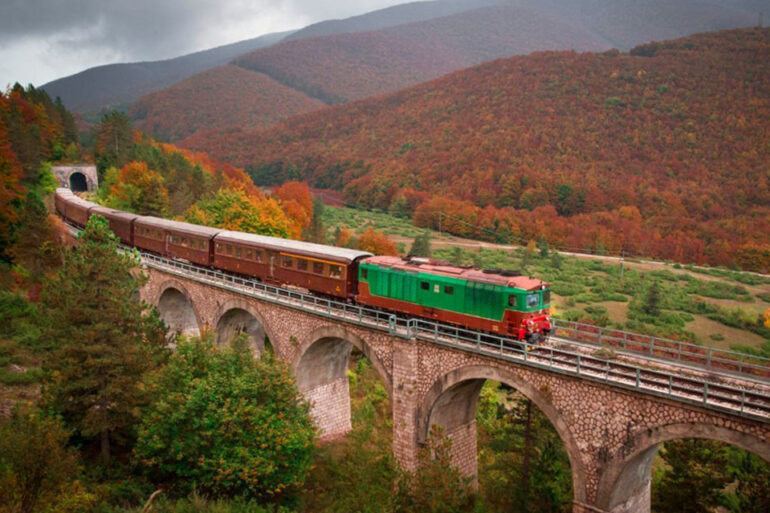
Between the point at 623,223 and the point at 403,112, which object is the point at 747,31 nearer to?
the point at 623,223

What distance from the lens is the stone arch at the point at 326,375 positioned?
26281mm

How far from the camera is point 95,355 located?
2038cm

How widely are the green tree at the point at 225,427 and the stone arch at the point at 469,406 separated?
482 cm

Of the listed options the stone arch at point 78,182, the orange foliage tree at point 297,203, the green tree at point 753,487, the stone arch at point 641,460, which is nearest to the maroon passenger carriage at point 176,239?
the orange foliage tree at point 297,203

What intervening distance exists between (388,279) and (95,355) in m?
12.1

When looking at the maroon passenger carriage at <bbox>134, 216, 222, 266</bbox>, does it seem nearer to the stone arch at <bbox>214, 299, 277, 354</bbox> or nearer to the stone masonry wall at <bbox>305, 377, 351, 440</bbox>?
the stone arch at <bbox>214, 299, 277, 354</bbox>

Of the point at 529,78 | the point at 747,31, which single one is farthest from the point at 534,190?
the point at 747,31

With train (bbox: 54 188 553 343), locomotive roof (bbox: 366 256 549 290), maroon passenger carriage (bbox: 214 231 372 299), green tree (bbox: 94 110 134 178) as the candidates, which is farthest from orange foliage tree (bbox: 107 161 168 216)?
locomotive roof (bbox: 366 256 549 290)

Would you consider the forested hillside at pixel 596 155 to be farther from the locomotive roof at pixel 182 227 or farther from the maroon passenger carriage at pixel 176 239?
the maroon passenger carriage at pixel 176 239

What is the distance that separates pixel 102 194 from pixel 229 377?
58990 mm

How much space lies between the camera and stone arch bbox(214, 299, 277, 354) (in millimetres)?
30077

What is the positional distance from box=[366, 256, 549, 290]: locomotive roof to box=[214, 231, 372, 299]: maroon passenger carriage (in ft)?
6.06

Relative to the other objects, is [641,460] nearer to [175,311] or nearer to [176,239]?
[175,311]

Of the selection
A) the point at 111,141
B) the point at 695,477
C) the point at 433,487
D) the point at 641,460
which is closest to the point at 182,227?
the point at 433,487
